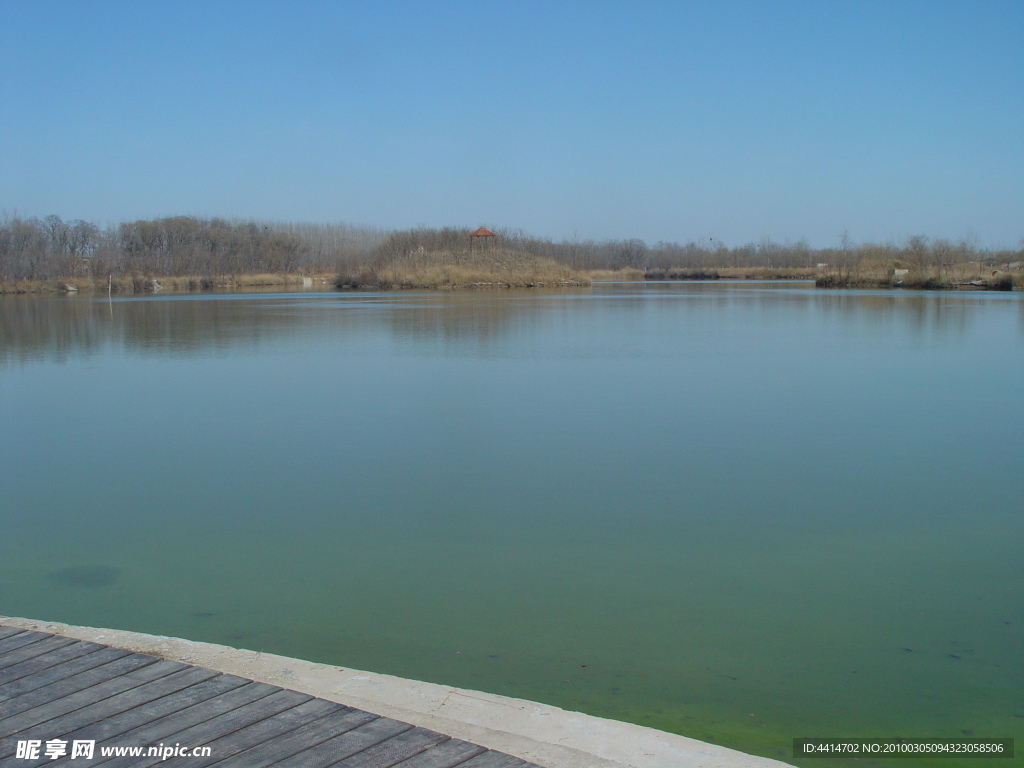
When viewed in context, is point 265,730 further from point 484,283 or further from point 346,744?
point 484,283

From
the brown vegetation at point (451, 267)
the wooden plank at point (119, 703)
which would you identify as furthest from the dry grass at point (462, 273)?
the wooden plank at point (119, 703)

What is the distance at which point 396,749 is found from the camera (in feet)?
5.70

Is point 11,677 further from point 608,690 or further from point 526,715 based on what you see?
point 608,690

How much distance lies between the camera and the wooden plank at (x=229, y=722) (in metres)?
1.69

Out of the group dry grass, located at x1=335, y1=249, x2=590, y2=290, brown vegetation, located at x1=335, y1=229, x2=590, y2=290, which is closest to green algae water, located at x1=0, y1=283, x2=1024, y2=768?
dry grass, located at x1=335, y1=249, x2=590, y2=290

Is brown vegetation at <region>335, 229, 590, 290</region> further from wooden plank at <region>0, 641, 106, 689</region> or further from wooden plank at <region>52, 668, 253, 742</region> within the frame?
wooden plank at <region>52, 668, 253, 742</region>

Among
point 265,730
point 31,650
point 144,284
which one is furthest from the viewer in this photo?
point 144,284

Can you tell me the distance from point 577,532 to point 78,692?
89.4 inches

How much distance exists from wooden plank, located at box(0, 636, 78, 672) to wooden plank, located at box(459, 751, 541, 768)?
4.10 feet

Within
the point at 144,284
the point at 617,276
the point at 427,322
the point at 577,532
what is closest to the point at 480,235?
the point at 617,276

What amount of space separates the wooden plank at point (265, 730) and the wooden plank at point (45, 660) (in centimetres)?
A: 65

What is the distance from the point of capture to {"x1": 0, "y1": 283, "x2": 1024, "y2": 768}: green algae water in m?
2.58

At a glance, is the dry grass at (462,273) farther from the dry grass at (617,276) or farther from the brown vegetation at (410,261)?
the dry grass at (617,276)

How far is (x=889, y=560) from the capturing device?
138 inches
